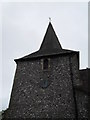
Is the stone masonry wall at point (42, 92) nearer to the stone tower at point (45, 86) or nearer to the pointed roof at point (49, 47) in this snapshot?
the stone tower at point (45, 86)

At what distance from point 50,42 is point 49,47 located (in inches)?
28.3

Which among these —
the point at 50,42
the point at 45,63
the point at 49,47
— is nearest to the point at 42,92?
the point at 45,63

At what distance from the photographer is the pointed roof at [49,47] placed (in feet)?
64.7

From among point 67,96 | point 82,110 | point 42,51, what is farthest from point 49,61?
point 82,110

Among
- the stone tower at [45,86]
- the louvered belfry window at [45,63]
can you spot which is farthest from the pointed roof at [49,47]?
the louvered belfry window at [45,63]

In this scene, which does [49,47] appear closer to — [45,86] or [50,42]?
[50,42]

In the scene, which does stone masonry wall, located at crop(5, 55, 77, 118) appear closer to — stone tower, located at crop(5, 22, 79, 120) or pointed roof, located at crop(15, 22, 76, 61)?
stone tower, located at crop(5, 22, 79, 120)

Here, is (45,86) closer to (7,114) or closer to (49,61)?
(49,61)

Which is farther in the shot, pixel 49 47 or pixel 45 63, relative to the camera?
pixel 49 47

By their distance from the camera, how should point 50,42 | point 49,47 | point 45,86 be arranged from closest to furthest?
point 45,86, point 49,47, point 50,42

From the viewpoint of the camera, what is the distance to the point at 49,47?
21109 millimetres

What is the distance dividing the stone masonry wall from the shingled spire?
201cm

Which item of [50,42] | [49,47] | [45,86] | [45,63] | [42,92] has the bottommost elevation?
[42,92]

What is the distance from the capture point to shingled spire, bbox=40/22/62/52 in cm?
2097
